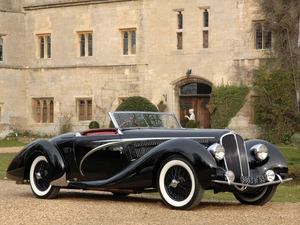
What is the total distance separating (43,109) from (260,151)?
866 inches

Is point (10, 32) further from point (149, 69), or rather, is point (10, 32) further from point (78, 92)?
point (149, 69)

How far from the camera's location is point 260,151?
9.00 metres

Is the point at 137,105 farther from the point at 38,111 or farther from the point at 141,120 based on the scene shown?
the point at 141,120

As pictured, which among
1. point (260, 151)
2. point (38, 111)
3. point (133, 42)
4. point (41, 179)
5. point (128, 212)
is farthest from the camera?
point (38, 111)

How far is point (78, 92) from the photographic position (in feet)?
95.5

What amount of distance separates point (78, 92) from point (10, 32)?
402 centimetres

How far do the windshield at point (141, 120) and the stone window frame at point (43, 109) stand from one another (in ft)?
65.6

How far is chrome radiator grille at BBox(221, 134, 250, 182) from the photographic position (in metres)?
8.56

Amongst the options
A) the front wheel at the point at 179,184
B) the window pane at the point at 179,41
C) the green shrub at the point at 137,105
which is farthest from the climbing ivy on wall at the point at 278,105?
the front wheel at the point at 179,184

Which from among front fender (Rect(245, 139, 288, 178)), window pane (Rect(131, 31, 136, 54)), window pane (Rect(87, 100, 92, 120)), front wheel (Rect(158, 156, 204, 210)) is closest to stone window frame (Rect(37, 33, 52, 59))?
window pane (Rect(87, 100, 92, 120))

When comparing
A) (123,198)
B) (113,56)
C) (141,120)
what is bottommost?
(123,198)

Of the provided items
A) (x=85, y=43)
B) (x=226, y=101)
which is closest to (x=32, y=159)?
(x=226, y=101)

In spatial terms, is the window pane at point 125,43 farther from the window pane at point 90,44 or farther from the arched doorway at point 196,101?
the arched doorway at point 196,101

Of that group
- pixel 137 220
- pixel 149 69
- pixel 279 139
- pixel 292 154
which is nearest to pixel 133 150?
pixel 137 220
